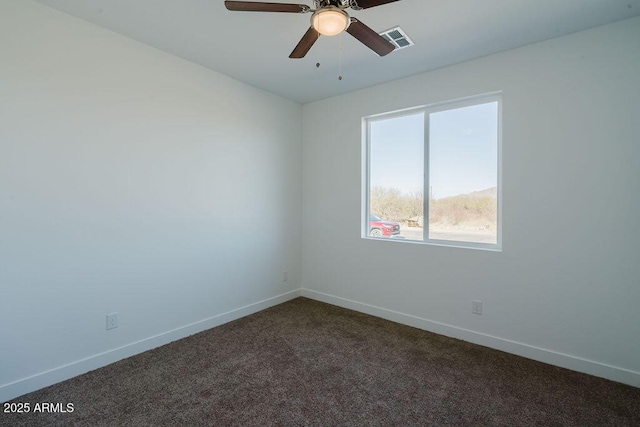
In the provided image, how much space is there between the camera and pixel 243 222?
140 inches

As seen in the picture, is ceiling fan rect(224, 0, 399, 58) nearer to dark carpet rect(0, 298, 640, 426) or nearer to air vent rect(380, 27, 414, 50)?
air vent rect(380, 27, 414, 50)

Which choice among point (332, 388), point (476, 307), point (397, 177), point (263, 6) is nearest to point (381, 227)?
point (397, 177)

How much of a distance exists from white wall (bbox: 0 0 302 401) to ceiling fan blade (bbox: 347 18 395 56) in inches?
75.3

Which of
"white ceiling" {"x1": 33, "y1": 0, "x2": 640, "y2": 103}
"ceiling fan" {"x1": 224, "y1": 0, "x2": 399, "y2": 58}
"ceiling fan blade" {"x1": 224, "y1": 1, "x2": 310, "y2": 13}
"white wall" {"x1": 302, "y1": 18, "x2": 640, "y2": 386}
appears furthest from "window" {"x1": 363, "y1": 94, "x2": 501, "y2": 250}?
"ceiling fan blade" {"x1": 224, "y1": 1, "x2": 310, "y2": 13}

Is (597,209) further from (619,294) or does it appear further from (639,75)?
(639,75)

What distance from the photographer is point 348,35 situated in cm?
245

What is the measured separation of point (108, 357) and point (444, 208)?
3.36m

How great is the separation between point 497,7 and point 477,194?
5.15ft

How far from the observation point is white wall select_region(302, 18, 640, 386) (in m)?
2.26

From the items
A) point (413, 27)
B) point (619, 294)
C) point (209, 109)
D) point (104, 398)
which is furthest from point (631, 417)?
point (209, 109)

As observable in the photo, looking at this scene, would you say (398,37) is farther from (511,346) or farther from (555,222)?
(511,346)

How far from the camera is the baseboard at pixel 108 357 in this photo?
2057 millimetres

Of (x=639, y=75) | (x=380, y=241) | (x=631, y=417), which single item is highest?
(x=639, y=75)

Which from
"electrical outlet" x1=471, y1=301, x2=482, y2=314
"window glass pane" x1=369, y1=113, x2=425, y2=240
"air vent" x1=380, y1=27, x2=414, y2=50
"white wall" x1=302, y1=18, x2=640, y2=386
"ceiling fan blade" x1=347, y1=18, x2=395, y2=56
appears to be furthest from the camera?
"window glass pane" x1=369, y1=113, x2=425, y2=240
